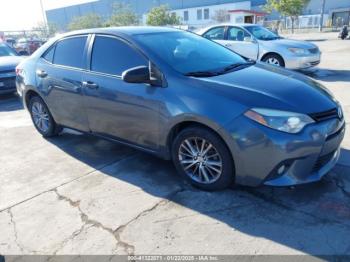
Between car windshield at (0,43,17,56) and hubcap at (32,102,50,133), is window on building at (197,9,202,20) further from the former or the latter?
hubcap at (32,102,50,133)

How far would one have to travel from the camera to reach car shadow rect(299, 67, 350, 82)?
8571 millimetres

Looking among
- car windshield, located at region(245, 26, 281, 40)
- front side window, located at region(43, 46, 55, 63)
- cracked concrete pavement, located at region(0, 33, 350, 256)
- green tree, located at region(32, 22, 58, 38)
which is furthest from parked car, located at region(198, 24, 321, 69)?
green tree, located at region(32, 22, 58, 38)

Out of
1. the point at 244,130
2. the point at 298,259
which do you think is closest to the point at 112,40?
the point at 244,130

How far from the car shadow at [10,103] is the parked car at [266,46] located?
5.80 meters

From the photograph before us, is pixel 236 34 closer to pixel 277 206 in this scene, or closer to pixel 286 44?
pixel 286 44

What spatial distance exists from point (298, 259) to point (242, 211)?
2.32 ft

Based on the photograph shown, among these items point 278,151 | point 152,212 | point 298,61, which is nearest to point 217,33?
point 298,61

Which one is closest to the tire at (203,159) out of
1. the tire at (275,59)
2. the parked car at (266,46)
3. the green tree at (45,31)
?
the parked car at (266,46)

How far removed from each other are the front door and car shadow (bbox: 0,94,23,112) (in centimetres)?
469

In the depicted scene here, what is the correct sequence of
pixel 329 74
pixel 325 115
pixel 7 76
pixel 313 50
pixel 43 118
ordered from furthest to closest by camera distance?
pixel 329 74, pixel 313 50, pixel 7 76, pixel 43 118, pixel 325 115

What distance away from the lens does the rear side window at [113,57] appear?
12.2 feet

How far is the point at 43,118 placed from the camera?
5.32 m

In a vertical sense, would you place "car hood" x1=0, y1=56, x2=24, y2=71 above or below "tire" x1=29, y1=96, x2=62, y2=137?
above

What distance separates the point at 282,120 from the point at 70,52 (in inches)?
121
